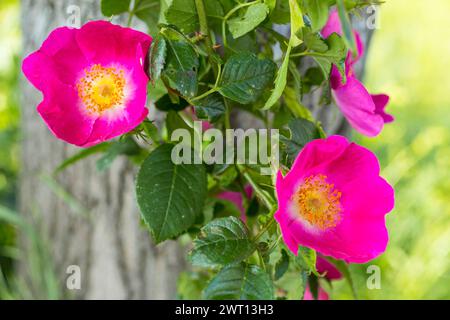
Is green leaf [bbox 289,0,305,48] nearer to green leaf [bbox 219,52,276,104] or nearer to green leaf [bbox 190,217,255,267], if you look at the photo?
green leaf [bbox 219,52,276,104]

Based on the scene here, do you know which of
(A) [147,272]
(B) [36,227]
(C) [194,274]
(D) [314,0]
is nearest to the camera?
→ (D) [314,0]

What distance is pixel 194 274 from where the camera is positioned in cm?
85

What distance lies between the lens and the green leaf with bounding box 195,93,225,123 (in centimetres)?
55

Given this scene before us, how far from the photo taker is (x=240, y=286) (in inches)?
21.0

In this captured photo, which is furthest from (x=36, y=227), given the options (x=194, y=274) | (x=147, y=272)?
(x=194, y=274)

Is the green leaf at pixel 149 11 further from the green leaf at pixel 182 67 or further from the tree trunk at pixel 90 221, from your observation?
the tree trunk at pixel 90 221

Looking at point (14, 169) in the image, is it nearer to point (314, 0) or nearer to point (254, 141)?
point (254, 141)

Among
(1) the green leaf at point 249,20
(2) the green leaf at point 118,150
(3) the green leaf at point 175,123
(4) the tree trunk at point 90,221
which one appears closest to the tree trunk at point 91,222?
(4) the tree trunk at point 90,221

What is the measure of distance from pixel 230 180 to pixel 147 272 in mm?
500

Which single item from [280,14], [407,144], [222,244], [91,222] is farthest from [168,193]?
[407,144]

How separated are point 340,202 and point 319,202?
24 millimetres

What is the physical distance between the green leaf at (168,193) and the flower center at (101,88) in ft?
0.23

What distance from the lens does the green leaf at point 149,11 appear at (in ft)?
2.15

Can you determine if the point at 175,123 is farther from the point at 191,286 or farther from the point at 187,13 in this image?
the point at 191,286
